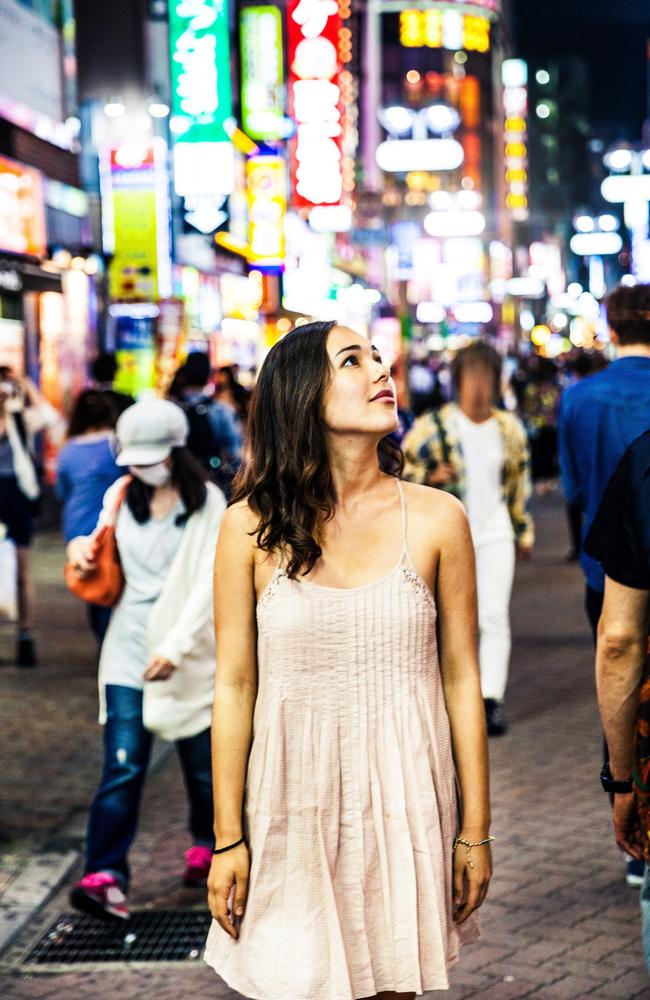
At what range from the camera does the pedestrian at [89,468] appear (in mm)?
6965

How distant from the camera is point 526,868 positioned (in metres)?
5.69

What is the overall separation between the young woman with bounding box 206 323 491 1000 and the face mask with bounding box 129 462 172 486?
2.19 meters

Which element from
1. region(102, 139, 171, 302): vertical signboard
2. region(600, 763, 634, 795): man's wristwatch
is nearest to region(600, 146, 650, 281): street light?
region(102, 139, 171, 302): vertical signboard

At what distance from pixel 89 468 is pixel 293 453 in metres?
4.44

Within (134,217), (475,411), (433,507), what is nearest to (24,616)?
(475,411)

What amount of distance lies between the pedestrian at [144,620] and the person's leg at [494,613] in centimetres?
263

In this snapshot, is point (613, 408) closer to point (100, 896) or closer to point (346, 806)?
point (100, 896)

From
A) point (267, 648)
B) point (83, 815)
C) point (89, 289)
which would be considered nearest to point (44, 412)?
point (83, 815)

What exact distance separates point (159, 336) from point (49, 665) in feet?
31.1

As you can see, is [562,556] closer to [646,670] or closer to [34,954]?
[34,954]

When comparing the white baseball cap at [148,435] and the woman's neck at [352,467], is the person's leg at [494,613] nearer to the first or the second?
the white baseball cap at [148,435]

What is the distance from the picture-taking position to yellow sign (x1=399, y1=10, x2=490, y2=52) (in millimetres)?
107812

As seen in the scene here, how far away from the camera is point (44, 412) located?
10.7 metres

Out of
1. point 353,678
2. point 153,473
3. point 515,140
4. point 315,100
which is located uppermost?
point 515,140
